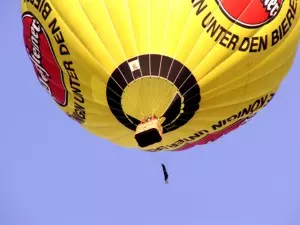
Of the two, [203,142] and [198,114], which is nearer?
[198,114]

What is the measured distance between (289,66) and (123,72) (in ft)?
13.3

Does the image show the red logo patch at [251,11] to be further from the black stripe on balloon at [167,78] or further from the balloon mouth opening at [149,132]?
the balloon mouth opening at [149,132]

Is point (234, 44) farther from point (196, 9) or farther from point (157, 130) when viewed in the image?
point (157, 130)

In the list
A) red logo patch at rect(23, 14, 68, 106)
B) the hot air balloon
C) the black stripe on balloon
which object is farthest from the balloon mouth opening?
red logo patch at rect(23, 14, 68, 106)

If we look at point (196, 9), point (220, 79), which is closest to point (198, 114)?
point (220, 79)

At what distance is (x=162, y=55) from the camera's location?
15.0 m

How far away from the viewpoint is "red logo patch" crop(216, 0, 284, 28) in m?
15.3

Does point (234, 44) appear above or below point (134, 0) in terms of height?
below

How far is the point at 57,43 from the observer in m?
16.1

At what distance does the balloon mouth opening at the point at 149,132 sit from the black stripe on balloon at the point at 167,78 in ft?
0.82

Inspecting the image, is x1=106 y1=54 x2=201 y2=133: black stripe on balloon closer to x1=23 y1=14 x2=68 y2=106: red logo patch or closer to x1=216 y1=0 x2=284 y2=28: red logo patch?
x1=216 y1=0 x2=284 y2=28: red logo patch

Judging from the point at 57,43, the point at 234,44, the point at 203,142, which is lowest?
the point at 203,142

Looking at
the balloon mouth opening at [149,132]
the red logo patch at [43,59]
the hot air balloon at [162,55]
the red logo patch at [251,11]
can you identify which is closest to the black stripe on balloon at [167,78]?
the hot air balloon at [162,55]

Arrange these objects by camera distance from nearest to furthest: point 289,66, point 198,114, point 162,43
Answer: point 162,43, point 198,114, point 289,66
